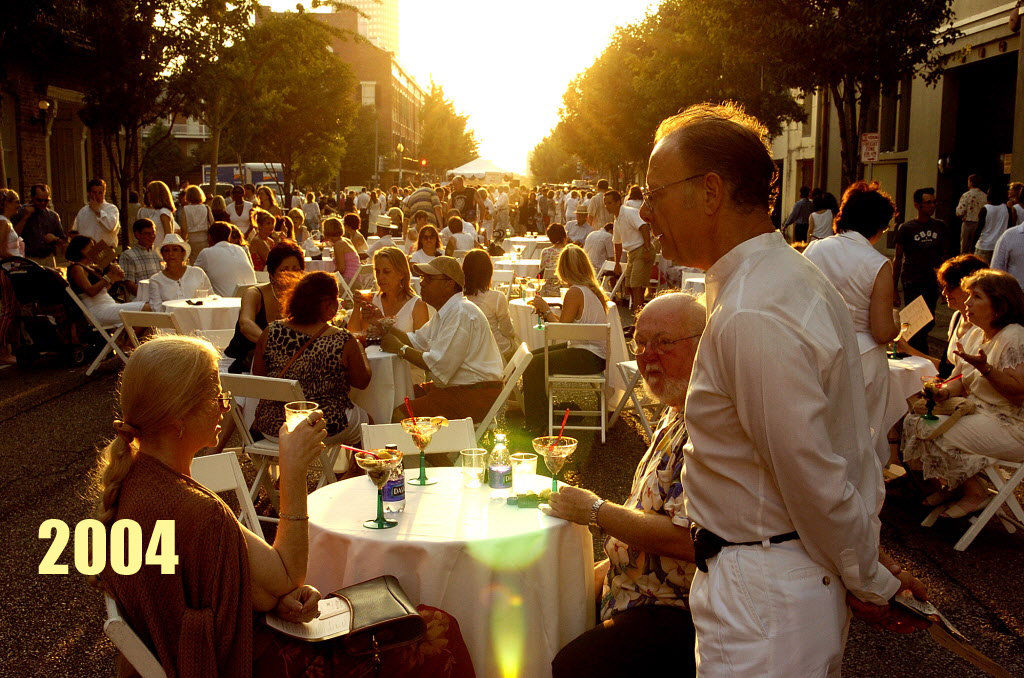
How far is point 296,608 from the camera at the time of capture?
8.71 feet

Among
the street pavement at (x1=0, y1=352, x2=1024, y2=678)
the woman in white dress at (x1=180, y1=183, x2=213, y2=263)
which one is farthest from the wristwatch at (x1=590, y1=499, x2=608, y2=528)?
the woman in white dress at (x1=180, y1=183, x2=213, y2=263)

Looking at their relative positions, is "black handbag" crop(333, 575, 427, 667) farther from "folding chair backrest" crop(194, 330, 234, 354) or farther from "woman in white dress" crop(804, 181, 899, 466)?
"folding chair backrest" crop(194, 330, 234, 354)

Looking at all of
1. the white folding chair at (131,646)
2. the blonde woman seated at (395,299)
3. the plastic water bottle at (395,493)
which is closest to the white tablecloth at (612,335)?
the blonde woman seated at (395,299)

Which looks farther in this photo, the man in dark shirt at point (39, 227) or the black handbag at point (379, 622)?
the man in dark shirt at point (39, 227)

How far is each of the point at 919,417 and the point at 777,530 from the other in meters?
4.55

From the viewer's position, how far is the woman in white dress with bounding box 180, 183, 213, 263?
14.8 metres

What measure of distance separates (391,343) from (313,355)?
3.74 feet

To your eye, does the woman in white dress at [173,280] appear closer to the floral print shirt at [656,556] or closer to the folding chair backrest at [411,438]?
the folding chair backrest at [411,438]

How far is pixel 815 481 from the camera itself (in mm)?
1773

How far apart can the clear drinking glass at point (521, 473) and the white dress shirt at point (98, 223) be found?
12.0 metres

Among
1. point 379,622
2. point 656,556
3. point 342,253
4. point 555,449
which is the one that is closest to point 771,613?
point 656,556

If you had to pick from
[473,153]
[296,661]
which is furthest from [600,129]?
[473,153]

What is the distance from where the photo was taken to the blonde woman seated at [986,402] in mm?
5422

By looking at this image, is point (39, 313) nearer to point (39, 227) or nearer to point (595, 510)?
point (39, 227)
